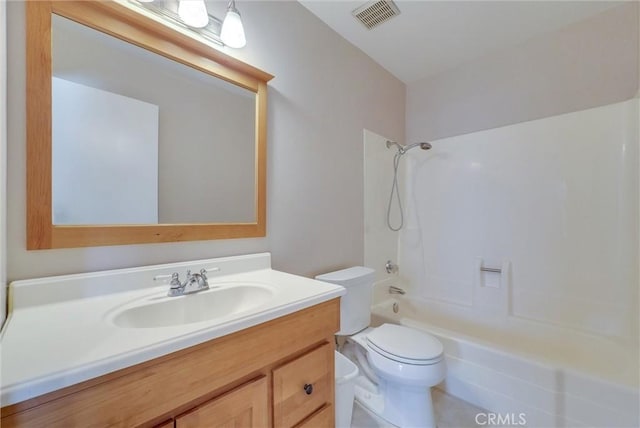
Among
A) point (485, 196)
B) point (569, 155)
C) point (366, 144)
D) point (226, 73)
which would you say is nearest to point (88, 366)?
point (226, 73)

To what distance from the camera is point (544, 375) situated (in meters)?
1.39

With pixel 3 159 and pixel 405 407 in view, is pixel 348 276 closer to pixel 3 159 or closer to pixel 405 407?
pixel 405 407

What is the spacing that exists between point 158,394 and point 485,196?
2292 millimetres

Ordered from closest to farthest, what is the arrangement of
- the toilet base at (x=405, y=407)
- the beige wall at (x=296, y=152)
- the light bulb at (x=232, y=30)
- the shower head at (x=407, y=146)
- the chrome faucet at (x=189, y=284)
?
the beige wall at (x=296, y=152) → the chrome faucet at (x=189, y=284) → the light bulb at (x=232, y=30) → the toilet base at (x=405, y=407) → the shower head at (x=407, y=146)

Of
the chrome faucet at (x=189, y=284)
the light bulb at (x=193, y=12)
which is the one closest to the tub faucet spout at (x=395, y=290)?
the chrome faucet at (x=189, y=284)

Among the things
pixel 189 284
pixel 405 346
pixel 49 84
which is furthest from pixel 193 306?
pixel 405 346

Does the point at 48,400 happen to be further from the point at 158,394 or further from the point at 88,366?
the point at 158,394

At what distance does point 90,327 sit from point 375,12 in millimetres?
2032

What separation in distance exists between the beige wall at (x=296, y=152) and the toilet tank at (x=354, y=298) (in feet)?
0.55

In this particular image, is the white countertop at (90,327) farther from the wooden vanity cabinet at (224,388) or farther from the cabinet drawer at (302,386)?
the cabinet drawer at (302,386)

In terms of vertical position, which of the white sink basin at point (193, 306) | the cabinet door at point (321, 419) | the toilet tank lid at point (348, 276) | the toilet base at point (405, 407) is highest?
the white sink basin at point (193, 306)

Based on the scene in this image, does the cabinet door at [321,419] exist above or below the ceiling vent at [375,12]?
below

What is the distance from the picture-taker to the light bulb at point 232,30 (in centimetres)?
114

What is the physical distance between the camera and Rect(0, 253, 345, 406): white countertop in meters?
0.47
